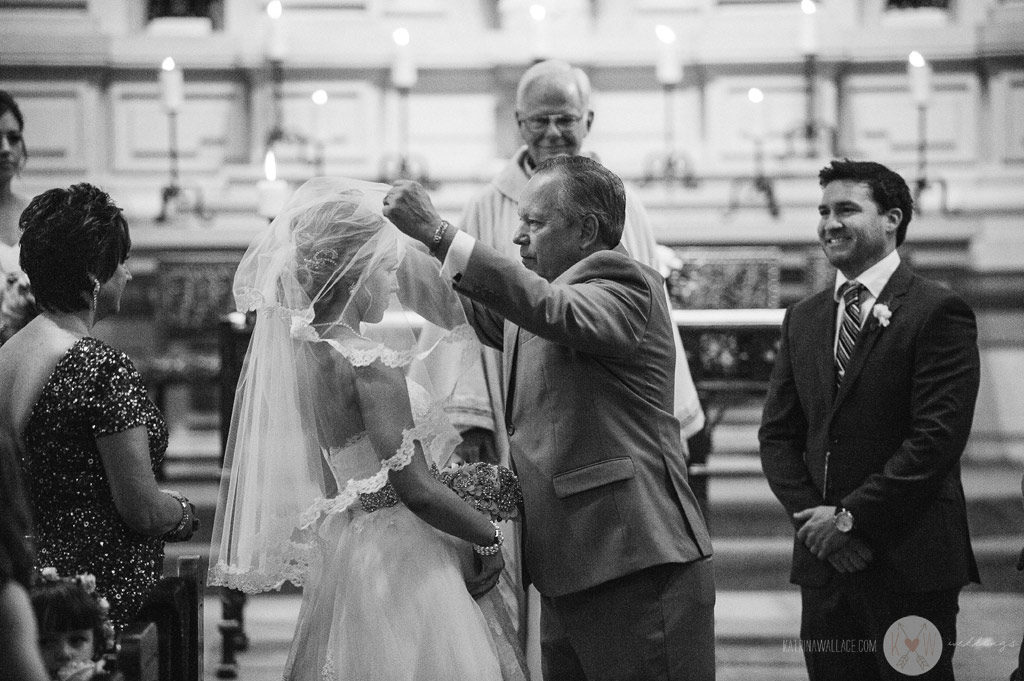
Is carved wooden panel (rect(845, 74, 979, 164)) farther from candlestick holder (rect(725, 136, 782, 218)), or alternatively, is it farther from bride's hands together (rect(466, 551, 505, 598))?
bride's hands together (rect(466, 551, 505, 598))

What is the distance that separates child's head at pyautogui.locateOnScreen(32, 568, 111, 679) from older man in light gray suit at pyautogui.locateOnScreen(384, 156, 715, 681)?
0.85 metres

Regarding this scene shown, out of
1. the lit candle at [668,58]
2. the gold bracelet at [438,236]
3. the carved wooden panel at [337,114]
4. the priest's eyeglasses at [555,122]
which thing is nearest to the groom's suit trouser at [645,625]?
the gold bracelet at [438,236]

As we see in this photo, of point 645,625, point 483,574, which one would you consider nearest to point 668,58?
point 483,574

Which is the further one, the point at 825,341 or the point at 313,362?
the point at 825,341

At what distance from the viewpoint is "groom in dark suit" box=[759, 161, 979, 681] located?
9.91ft

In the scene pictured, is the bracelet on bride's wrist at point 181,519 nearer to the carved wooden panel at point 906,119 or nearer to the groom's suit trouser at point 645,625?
the groom's suit trouser at point 645,625

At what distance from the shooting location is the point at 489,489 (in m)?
2.51

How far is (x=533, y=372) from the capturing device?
2.47 meters

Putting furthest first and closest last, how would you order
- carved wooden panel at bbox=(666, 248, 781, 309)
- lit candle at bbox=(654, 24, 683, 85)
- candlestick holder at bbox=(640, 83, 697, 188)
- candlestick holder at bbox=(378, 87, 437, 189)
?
candlestick holder at bbox=(640, 83, 697, 188)
candlestick holder at bbox=(378, 87, 437, 189)
lit candle at bbox=(654, 24, 683, 85)
carved wooden panel at bbox=(666, 248, 781, 309)

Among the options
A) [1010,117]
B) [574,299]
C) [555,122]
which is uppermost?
[1010,117]

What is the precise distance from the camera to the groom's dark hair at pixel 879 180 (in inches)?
128

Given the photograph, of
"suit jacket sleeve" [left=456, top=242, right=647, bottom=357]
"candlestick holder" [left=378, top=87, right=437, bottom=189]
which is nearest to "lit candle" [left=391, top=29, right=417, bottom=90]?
"candlestick holder" [left=378, top=87, right=437, bottom=189]

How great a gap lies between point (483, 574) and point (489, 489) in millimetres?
241

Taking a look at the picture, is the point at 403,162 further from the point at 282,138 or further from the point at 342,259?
the point at 342,259
